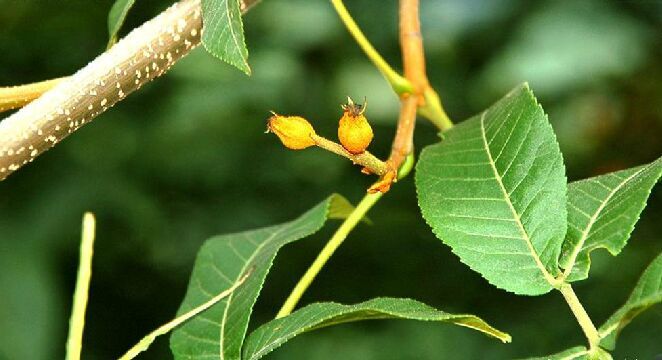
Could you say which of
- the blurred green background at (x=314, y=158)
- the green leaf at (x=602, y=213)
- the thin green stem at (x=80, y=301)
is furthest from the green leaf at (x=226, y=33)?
the blurred green background at (x=314, y=158)

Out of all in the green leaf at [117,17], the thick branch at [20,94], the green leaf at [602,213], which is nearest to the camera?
the green leaf at [602,213]

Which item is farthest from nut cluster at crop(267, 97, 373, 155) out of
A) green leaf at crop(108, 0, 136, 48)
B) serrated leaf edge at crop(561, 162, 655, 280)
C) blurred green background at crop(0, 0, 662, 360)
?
blurred green background at crop(0, 0, 662, 360)

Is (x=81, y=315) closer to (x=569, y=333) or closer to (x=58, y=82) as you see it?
(x=58, y=82)

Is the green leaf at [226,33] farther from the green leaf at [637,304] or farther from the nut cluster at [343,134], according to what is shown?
the green leaf at [637,304]

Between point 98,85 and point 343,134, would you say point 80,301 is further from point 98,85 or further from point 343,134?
point 343,134

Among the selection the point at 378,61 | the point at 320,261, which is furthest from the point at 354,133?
the point at 378,61
